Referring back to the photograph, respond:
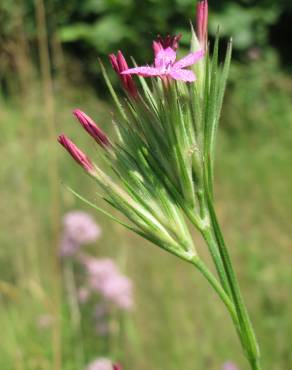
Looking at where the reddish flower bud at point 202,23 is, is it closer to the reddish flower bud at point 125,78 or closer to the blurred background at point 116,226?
the reddish flower bud at point 125,78

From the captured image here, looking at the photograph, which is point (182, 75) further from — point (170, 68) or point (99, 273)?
point (99, 273)

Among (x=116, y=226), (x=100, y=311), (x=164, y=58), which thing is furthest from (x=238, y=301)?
(x=116, y=226)

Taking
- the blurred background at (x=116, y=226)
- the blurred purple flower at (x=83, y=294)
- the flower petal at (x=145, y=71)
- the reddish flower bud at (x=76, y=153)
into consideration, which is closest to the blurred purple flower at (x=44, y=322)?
the blurred background at (x=116, y=226)

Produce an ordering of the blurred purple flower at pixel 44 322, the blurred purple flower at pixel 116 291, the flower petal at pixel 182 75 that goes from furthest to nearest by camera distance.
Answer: the blurred purple flower at pixel 44 322
the blurred purple flower at pixel 116 291
the flower petal at pixel 182 75

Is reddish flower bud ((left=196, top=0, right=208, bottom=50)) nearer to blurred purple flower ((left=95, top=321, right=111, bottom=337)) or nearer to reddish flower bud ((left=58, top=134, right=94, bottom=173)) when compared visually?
reddish flower bud ((left=58, top=134, right=94, bottom=173))

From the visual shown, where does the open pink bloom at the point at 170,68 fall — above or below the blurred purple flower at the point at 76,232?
below

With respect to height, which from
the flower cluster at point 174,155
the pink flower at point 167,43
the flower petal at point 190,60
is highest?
the pink flower at point 167,43

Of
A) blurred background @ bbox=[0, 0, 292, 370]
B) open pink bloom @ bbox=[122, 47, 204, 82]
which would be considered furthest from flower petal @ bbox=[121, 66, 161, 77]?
blurred background @ bbox=[0, 0, 292, 370]

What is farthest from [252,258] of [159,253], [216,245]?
[216,245]
